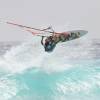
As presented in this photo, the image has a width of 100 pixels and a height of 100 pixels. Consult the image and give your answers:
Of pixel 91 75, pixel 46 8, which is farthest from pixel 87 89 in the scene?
pixel 46 8

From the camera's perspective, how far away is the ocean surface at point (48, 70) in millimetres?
5074

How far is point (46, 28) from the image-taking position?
4.90 m

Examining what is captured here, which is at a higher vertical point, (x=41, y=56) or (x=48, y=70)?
(x=41, y=56)

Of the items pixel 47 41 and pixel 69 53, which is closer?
pixel 47 41

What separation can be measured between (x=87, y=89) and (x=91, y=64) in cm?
39

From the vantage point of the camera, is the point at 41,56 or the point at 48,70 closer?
the point at 41,56

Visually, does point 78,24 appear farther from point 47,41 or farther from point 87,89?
point 87,89

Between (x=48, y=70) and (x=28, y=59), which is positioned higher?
(x=28, y=59)

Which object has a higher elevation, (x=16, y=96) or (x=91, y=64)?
(x=91, y=64)

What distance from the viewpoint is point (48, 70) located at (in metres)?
5.16

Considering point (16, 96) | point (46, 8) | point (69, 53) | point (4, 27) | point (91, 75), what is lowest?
point (16, 96)

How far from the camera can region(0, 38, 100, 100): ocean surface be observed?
507 centimetres

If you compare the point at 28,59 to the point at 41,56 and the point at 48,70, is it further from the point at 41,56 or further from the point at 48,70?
the point at 48,70

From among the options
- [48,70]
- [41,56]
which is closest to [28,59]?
[41,56]
